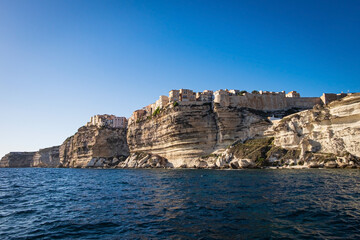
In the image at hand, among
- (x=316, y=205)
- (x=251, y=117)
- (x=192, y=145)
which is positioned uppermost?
(x=251, y=117)

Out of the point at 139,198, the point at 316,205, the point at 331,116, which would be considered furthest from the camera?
the point at 331,116

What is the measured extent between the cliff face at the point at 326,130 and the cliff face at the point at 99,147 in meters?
69.7

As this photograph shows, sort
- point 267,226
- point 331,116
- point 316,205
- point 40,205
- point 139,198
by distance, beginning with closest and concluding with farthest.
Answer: point 267,226
point 316,205
point 40,205
point 139,198
point 331,116

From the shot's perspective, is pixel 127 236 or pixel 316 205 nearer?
pixel 127 236

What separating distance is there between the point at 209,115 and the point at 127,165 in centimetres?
3757

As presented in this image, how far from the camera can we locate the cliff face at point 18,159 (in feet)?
552

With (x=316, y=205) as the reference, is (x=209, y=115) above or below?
above

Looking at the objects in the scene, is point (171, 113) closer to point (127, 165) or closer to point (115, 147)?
point (127, 165)

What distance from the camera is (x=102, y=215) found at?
12734 millimetres

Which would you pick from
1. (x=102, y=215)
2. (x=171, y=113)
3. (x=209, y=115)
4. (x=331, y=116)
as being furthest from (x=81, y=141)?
(x=102, y=215)

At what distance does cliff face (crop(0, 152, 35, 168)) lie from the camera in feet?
552

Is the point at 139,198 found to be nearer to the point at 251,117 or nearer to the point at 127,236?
the point at 127,236

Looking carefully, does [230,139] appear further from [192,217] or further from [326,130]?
[192,217]

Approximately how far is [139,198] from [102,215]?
5193mm
